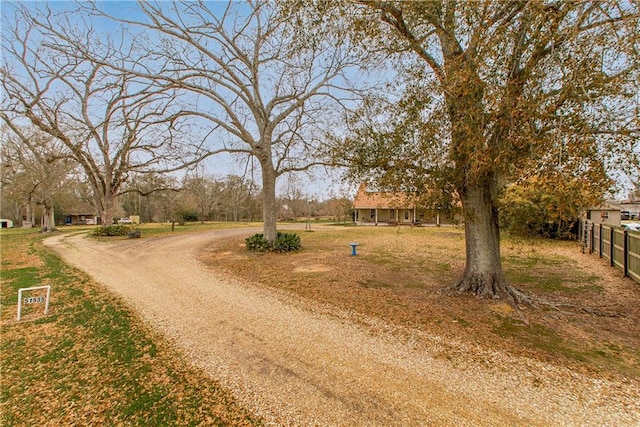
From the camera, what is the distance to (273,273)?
825 centimetres

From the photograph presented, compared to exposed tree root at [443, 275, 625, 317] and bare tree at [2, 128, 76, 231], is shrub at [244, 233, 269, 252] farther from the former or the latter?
bare tree at [2, 128, 76, 231]

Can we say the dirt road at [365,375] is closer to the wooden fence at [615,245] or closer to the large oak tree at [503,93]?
the large oak tree at [503,93]

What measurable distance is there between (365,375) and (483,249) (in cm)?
431

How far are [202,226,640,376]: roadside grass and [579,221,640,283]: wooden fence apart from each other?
39 centimetres

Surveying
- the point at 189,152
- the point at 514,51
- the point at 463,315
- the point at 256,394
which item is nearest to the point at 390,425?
the point at 256,394

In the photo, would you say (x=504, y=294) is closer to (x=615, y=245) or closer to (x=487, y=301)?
(x=487, y=301)

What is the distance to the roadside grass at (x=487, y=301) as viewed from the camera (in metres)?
3.98

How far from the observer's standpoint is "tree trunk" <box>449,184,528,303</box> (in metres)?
5.81

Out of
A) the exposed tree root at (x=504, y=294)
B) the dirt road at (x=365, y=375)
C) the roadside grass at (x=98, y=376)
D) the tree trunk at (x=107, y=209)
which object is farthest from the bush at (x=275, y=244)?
the tree trunk at (x=107, y=209)

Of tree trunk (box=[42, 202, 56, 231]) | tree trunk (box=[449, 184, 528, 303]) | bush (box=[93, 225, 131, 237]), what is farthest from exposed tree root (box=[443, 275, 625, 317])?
tree trunk (box=[42, 202, 56, 231])

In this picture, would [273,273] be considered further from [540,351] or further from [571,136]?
[571,136]

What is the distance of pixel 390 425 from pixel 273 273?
6.21m

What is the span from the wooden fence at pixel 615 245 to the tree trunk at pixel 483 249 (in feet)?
14.2

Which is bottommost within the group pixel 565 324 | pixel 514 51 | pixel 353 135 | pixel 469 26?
pixel 565 324
